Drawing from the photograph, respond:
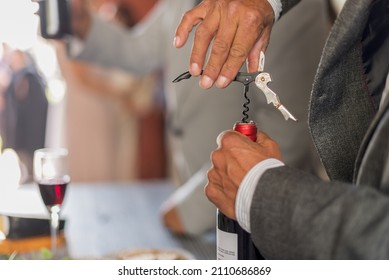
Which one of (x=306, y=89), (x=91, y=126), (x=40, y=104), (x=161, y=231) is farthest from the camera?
(x=91, y=126)

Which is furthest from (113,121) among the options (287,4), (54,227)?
(287,4)

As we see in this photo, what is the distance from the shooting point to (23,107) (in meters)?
1.75

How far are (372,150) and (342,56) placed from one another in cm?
13

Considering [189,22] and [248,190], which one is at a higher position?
[189,22]

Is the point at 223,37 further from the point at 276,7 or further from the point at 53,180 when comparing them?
the point at 53,180

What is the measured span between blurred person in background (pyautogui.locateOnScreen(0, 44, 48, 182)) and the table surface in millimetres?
100

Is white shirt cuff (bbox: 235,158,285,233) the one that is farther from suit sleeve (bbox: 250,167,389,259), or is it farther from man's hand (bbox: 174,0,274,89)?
man's hand (bbox: 174,0,274,89)

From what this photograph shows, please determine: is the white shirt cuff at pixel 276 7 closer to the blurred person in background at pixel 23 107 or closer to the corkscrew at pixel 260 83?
the corkscrew at pixel 260 83

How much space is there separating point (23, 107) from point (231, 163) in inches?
45.1

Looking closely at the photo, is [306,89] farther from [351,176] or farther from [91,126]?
[91,126]

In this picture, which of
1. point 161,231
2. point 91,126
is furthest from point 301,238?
point 91,126

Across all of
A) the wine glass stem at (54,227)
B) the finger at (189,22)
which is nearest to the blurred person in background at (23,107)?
the wine glass stem at (54,227)

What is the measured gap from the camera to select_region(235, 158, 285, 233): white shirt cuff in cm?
71

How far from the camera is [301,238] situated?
0.67 metres
